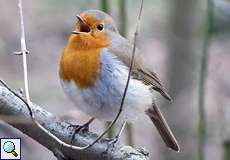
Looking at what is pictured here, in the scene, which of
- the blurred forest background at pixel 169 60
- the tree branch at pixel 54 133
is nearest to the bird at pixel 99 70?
the blurred forest background at pixel 169 60

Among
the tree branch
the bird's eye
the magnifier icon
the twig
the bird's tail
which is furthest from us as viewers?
the bird's tail

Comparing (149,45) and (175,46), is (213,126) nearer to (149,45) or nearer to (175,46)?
(175,46)

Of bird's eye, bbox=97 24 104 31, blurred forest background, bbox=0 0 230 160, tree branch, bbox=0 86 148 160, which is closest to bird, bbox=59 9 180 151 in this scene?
bird's eye, bbox=97 24 104 31

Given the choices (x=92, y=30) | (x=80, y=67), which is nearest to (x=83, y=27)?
(x=92, y=30)

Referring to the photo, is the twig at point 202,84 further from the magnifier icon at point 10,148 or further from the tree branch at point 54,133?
the magnifier icon at point 10,148

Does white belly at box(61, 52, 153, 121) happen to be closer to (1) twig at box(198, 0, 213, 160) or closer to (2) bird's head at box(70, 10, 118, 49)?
(2) bird's head at box(70, 10, 118, 49)

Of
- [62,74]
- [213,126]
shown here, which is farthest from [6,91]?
[213,126]
